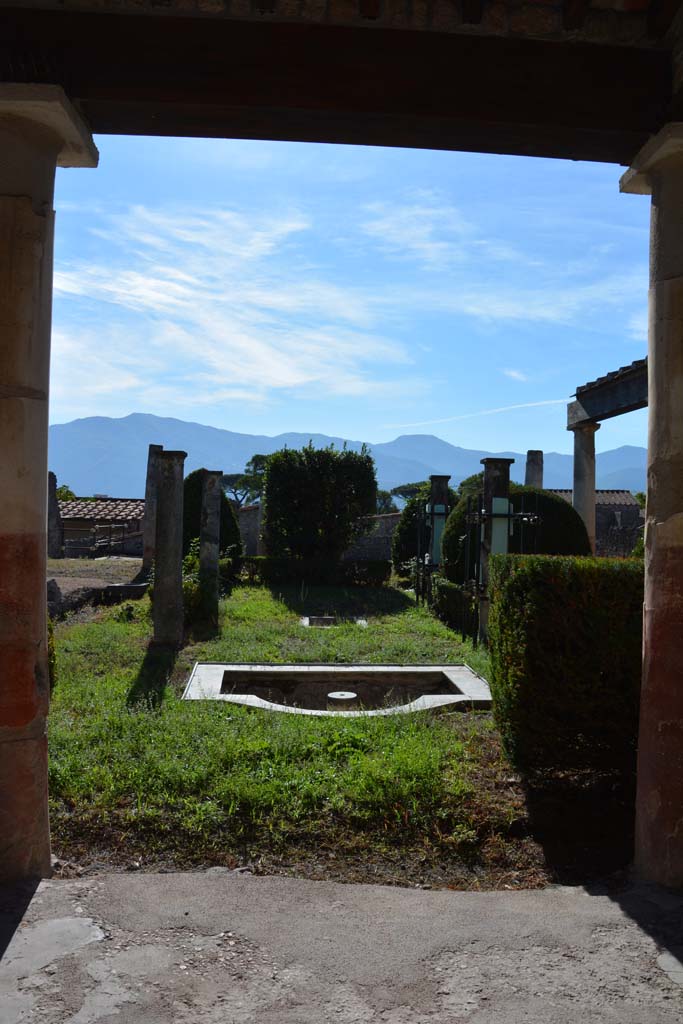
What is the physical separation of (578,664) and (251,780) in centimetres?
195

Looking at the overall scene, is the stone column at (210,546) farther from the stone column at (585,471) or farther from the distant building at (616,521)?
the distant building at (616,521)

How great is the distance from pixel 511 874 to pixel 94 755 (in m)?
2.65

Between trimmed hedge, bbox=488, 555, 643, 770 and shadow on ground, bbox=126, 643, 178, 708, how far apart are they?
324cm

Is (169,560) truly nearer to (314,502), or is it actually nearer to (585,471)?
(585,471)

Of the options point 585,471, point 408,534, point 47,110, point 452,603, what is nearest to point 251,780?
point 47,110

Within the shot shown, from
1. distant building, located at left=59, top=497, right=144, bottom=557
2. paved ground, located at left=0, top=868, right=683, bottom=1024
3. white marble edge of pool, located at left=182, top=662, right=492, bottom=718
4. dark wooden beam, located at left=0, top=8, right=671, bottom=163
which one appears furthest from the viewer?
distant building, located at left=59, top=497, right=144, bottom=557

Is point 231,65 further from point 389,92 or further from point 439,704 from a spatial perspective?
point 439,704

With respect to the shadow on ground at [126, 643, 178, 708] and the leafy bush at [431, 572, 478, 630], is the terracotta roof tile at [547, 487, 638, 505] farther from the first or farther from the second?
the shadow on ground at [126, 643, 178, 708]

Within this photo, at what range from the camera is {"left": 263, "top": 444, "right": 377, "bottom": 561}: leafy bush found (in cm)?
1897

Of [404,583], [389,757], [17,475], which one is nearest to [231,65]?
[17,475]

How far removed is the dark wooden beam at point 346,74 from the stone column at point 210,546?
8.22 metres

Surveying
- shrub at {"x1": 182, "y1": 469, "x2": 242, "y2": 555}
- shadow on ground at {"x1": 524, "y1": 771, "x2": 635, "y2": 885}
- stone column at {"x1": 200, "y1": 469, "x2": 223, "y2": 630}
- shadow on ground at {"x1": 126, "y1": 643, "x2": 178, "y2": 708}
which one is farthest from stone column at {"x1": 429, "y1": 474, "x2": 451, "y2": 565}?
shadow on ground at {"x1": 524, "y1": 771, "x2": 635, "y2": 885}

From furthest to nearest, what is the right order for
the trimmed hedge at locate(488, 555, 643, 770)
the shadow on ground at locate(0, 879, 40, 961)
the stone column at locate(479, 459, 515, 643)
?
the stone column at locate(479, 459, 515, 643) < the trimmed hedge at locate(488, 555, 643, 770) < the shadow on ground at locate(0, 879, 40, 961)

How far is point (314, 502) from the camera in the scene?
1905 cm
